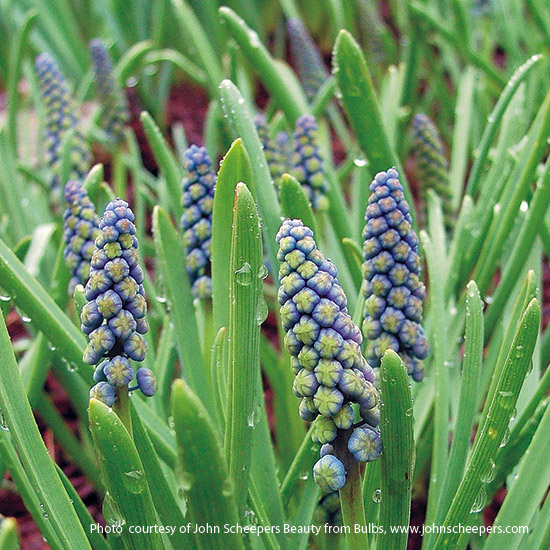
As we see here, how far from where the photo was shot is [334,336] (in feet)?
2.60

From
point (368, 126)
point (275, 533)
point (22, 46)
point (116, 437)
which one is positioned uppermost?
point (22, 46)

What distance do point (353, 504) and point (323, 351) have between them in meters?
0.21

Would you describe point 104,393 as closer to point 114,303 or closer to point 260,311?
point 114,303

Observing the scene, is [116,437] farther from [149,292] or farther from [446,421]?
[149,292]

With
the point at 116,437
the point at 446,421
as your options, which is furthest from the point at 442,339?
the point at 116,437

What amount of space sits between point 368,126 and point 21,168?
1.15 m

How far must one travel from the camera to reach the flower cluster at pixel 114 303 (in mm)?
886

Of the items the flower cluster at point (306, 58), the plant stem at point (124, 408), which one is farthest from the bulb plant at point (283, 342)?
the flower cluster at point (306, 58)

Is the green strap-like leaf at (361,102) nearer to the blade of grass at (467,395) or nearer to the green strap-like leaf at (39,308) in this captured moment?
the blade of grass at (467,395)

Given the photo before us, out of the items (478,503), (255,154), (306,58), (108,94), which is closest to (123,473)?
(478,503)

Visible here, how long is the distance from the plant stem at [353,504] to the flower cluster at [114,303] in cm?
30

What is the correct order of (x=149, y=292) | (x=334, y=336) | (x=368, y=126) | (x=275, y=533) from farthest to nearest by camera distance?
(x=149, y=292) < (x=368, y=126) < (x=275, y=533) < (x=334, y=336)

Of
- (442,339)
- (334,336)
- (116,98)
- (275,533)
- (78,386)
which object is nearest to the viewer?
(334,336)

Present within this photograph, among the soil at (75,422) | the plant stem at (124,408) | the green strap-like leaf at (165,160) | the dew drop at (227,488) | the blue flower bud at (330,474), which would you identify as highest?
the green strap-like leaf at (165,160)
